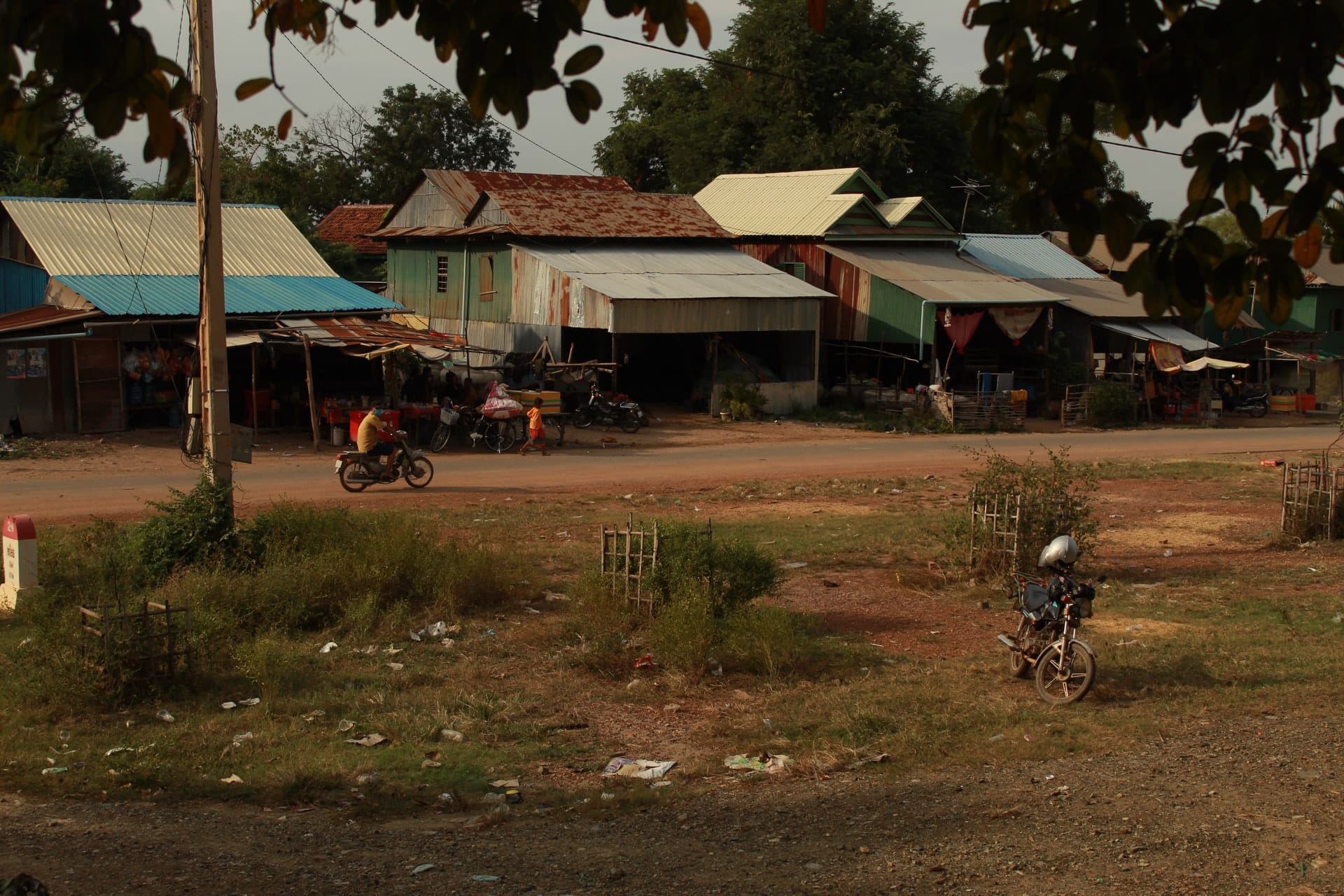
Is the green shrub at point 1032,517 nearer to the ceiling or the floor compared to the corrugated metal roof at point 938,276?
nearer to the floor

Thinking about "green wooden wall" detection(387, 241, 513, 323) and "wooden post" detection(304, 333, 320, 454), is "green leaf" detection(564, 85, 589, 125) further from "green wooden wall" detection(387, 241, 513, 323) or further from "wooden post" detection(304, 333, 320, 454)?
"green wooden wall" detection(387, 241, 513, 323)

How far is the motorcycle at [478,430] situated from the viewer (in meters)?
21.9

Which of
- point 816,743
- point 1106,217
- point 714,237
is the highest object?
point 714,237

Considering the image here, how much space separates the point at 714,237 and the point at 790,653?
22902 mm

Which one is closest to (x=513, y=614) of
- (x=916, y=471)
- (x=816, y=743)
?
(x=816, y=743)

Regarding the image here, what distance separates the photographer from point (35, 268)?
2284 centimetres

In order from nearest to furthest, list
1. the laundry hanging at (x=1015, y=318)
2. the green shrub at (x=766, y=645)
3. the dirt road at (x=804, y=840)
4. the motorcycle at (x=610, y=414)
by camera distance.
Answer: the dirt road at (x=804, y=840)
the green shrub at (x=766, y=645)
the motorcycle at (x=610, y=414)
the laundry hanging at (x=1015, y=318)

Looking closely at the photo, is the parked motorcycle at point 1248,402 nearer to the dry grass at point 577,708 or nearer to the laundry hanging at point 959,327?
the laundry hanging at point 959,327

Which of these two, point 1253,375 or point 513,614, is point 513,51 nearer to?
point 513,614

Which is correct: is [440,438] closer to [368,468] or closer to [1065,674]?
[368,468]

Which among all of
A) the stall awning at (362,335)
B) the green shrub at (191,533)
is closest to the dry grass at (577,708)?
the green shrub at (191,533)

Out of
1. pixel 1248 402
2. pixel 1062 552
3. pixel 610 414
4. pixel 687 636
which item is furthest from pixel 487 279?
pixel 1062 552

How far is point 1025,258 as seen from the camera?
3812 centimetres

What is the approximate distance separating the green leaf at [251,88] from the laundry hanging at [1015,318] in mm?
28747
